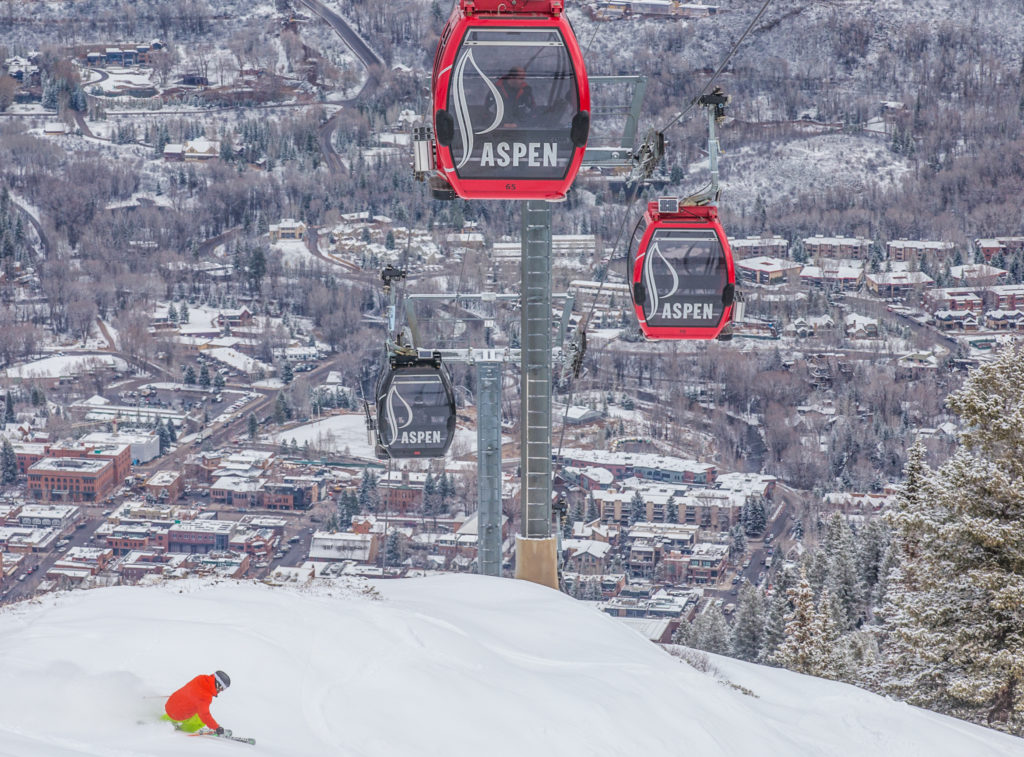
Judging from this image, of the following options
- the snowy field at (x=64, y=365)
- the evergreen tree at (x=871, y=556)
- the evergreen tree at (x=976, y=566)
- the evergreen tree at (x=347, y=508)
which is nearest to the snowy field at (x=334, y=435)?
the evergreen tree at (x=347, y=508)

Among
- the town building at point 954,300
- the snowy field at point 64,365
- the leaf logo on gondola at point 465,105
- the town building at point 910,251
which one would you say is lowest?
the snowy field at point 64,365

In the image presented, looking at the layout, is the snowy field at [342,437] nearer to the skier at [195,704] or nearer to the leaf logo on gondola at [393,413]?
the leaf logo on gondola at [393,413]

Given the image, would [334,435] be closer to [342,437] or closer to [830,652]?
[342,437]

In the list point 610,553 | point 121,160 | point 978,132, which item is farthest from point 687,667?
point 978,132

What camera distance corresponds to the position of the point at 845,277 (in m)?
92.6

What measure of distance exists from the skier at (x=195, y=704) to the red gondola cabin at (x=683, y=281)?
4367 mm

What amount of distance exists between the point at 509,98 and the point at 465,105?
196 mm

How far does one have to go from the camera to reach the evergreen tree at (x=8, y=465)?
2264 inches

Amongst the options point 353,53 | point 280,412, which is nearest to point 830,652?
point 280,412

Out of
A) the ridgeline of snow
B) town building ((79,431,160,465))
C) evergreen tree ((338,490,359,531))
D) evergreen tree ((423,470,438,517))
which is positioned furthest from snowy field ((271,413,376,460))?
the ridgeline of snow

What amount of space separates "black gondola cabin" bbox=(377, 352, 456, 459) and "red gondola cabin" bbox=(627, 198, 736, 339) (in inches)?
133

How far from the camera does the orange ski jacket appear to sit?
4.00m

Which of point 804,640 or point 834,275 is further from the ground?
point 804,640

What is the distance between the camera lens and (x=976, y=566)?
8.59 meters
